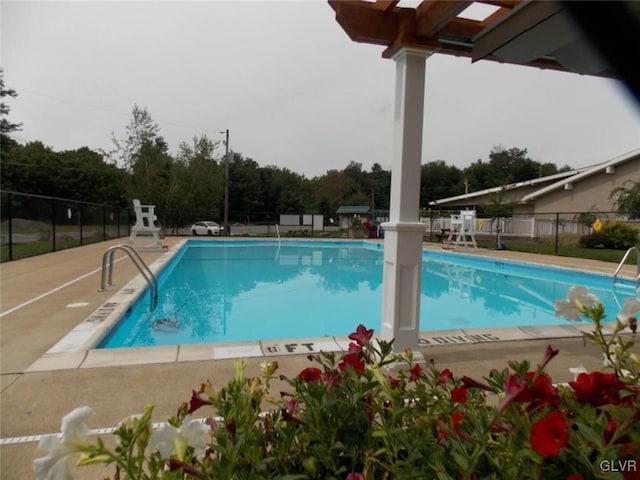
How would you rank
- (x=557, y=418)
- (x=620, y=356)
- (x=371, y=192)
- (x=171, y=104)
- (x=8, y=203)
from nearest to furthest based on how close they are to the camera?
(x=557, y=418)
(x=620, y=356)
(x=8, y=203)
(x=171, y=104)
(x=371, y=192)

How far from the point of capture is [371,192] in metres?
43.8

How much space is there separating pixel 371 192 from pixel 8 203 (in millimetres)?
38489

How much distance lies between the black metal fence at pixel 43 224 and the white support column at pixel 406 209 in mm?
8059

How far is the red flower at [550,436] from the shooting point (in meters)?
0.56

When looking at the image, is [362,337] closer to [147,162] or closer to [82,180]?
[147,162]

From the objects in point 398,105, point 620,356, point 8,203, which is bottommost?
point 620,356

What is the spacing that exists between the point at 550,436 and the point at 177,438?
60cm

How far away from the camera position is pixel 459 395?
0.86 metres

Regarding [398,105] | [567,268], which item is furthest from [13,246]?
[567,268]

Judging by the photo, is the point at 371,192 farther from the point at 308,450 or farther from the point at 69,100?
the point at 308,450

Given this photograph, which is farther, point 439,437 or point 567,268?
point 567,268

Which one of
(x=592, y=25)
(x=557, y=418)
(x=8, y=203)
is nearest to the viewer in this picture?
(x=557, y=418)

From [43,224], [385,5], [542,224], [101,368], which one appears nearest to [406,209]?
[385,5]
